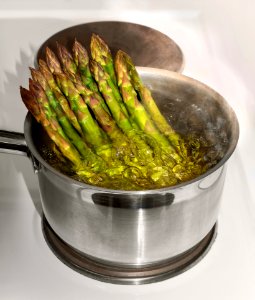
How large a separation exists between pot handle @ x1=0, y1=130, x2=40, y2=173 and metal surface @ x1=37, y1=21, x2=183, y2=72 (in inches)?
12.8

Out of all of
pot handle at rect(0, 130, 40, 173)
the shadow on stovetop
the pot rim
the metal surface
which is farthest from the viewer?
the metal surface

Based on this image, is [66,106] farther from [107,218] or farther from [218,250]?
[218,250]

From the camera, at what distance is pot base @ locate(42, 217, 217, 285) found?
2.40 feet

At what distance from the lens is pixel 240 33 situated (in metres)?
1.23

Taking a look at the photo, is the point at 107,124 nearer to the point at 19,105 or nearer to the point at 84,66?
the point at 84,66

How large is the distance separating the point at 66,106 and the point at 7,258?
0.22 metres

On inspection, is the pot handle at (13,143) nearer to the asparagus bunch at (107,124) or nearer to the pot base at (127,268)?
the asparagus bunch at (107,124)

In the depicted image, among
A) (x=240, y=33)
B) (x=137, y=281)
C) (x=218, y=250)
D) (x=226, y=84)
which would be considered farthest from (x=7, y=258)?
(x=240, y=33)

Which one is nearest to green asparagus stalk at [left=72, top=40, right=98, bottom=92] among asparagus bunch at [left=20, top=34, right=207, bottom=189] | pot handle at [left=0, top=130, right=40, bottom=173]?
asparagus bunch at [left=20, top=34, right=207, bottom=189]

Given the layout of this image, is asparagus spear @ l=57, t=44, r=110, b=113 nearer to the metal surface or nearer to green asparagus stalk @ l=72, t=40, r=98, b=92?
green asparagus stalk @ l=72, t=40, r=98, b=92

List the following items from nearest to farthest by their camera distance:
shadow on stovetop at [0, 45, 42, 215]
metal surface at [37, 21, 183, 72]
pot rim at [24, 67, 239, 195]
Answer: pot rim at [24, 67, 239, 195] → shadow on stovetop at [0, 45, 42, 215] → metal surface at [37, 21, 183, 72]

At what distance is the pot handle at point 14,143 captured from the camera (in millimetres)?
695

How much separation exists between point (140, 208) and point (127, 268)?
14cm

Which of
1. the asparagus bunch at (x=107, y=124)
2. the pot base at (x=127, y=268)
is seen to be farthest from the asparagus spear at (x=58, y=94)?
the pot base at (x=127, y=268)
